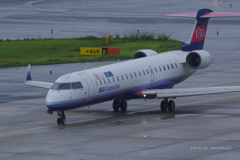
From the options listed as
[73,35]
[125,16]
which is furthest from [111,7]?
[73,35]

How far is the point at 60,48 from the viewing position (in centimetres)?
6384

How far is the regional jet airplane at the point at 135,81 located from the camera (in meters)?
26.9

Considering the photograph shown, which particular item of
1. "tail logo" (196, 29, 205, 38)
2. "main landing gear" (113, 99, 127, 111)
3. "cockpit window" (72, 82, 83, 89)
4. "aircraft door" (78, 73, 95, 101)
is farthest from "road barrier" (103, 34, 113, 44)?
"cockpit window" (72, 82, 83, 89)

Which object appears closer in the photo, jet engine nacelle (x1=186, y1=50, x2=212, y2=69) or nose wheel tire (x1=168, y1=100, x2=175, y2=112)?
nose wheel tire (x1=168, y1=100, x2=175, y2=112)

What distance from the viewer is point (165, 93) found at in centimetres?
2978

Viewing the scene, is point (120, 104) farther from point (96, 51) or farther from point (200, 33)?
point (96, 51)

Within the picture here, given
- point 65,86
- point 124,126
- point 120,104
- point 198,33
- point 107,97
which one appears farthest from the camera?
point 198,33

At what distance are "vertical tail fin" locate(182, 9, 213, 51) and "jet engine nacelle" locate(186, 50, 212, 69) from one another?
210cm

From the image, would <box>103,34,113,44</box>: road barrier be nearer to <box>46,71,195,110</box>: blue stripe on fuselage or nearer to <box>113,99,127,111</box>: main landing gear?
<box>46,71,195,110</box>: blue stripe on fuselage

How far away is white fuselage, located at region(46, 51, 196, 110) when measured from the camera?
26766 mm

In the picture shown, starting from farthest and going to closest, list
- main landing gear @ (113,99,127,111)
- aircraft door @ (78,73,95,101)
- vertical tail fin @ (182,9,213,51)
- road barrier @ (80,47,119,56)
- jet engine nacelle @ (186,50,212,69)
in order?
road barrier @ (80,47,119,56) < vertical tail fin @ (182,9,213,51) < jet engine nacelle @ (186,50,212,69) < main landing gear @ (113,99,127,111) < aircraft door @ (78,73,95,101)

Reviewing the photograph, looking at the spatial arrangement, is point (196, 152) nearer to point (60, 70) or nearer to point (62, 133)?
point (62, 133)

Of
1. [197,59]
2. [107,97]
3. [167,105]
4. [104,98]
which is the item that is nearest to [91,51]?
[197,59]

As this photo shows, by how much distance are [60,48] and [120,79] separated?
3497cm
